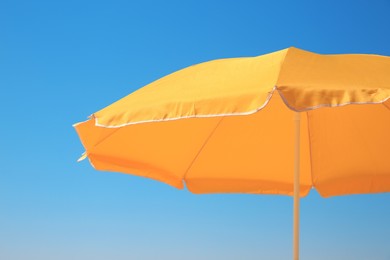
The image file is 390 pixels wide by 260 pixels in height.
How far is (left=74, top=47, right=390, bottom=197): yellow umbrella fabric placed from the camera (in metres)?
4.55

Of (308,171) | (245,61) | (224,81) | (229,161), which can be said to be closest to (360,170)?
(308,171)

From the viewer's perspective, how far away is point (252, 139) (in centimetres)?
622

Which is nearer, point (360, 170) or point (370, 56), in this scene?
point (370, 56)

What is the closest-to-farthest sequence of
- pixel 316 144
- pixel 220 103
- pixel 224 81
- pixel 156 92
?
pixel 220 103, pixel 224 81, pixel 156 92, pixel 316 144

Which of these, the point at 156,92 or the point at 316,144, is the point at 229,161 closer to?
the point at 316,144

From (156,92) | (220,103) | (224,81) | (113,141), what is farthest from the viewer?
(113,141)

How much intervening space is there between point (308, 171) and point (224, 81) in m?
2.44

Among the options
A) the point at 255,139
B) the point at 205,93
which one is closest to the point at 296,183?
the point at 255,139

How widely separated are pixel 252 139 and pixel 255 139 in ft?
0.12

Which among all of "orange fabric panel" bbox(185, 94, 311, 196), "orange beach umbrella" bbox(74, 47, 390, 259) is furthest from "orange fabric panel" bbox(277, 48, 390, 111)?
"orange fabric panel" bbox(185, 94, 311, 196)

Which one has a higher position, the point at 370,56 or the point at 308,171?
the point at 370,56

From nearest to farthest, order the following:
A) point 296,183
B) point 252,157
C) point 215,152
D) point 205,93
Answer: point 205,93, point 296,183, point 215,152, point 252,157

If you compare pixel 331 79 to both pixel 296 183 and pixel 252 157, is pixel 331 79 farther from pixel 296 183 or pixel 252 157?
pixel 252 157

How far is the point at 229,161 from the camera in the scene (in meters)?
6.27
